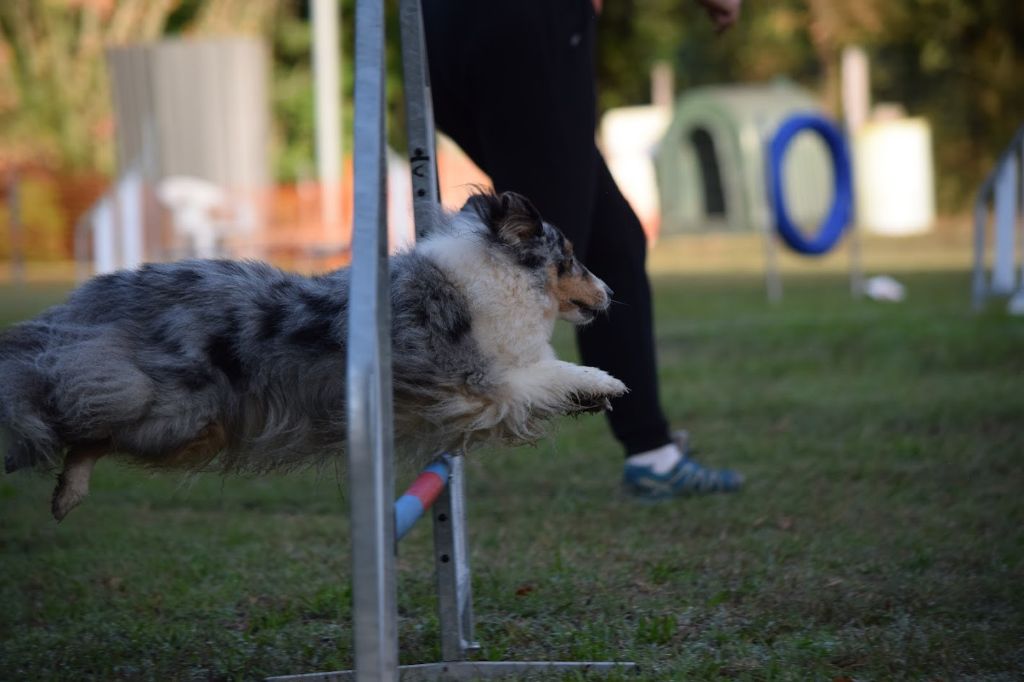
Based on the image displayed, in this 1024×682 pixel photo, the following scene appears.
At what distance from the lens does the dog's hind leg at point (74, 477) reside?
108 inches

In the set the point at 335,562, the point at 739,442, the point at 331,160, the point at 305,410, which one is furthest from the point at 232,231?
the point at 305,410

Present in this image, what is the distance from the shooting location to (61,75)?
26297 millimetres

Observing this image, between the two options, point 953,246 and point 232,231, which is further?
point 953,246

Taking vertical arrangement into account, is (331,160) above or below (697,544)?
above

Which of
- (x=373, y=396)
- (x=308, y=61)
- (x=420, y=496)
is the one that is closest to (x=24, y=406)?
(x=420, y=496)

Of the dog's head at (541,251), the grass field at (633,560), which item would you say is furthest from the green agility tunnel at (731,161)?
the dog's head at (541,251)

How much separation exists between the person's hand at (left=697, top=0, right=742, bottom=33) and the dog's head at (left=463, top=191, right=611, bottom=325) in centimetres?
153

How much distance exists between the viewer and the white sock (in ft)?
15.4

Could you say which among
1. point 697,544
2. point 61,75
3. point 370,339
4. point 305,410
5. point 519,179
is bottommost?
point 697,544

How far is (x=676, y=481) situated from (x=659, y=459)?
113 millimetres

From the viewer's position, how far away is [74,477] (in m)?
2.78

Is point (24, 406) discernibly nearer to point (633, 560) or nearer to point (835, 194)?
point (633, 560)

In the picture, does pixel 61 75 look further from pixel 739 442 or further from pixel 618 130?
pixel 739 442

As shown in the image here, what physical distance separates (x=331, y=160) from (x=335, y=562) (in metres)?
15.5
